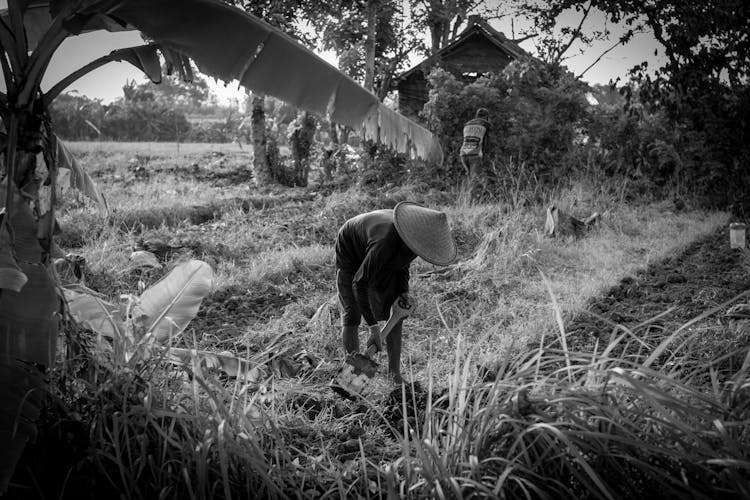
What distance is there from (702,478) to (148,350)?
2232 millimetres

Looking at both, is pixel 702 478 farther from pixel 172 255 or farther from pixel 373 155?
pixel 373 155

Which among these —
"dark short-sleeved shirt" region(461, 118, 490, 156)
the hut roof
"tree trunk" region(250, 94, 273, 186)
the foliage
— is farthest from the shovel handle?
the hut roof

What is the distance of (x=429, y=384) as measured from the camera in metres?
2.19

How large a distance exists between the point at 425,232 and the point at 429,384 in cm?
117

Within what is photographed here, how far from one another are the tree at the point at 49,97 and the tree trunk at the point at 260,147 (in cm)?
896

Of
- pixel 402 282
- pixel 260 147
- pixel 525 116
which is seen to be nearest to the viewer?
pixel 402 282

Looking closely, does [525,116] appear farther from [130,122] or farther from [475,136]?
[130,122]

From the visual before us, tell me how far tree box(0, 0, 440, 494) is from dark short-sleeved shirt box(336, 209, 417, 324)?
535 mm

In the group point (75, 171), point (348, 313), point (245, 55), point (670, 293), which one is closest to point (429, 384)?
point (348, 313)

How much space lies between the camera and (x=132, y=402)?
2.42m

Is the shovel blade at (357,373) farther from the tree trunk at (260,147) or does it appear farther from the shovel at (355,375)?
the tree trunk at (260,147)

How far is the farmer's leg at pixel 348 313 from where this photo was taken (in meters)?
3.69

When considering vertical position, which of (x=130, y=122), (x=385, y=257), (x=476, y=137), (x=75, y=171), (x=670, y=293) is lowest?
(x=670, y=293)

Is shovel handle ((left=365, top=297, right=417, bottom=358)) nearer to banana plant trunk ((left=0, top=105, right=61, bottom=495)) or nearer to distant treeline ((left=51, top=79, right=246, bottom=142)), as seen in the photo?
banana plant trunk ((left=0, top=105, right=61, bottom=495))
